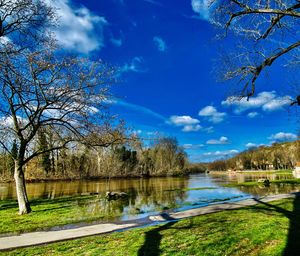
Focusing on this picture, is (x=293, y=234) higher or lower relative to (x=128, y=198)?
lower

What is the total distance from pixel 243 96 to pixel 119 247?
7593 millimetres

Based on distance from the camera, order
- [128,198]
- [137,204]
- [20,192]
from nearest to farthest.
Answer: [20,192], [137,204], [128,198]

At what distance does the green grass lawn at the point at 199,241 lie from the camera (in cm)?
764

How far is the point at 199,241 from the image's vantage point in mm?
8508

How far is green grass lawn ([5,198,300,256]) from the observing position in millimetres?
7641

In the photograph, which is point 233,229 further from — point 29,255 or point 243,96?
point 29,255

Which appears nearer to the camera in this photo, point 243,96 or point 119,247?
point 119,247

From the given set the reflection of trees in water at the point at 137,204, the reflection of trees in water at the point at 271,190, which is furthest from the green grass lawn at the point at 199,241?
the reflection of trees in water at the point at 271,190

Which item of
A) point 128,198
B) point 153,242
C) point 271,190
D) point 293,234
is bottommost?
point 153,242

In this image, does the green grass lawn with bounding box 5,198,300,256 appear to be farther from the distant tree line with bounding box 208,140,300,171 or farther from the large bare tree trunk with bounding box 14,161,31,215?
the distant tree line with bounding box 208,140,300,171

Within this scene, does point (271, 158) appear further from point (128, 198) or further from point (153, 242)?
point (153, 242)

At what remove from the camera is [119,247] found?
8.42 meters

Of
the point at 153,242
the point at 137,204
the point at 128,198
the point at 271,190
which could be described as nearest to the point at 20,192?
the point at 137,204

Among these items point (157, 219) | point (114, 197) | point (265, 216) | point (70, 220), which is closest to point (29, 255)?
point (70, 220)
